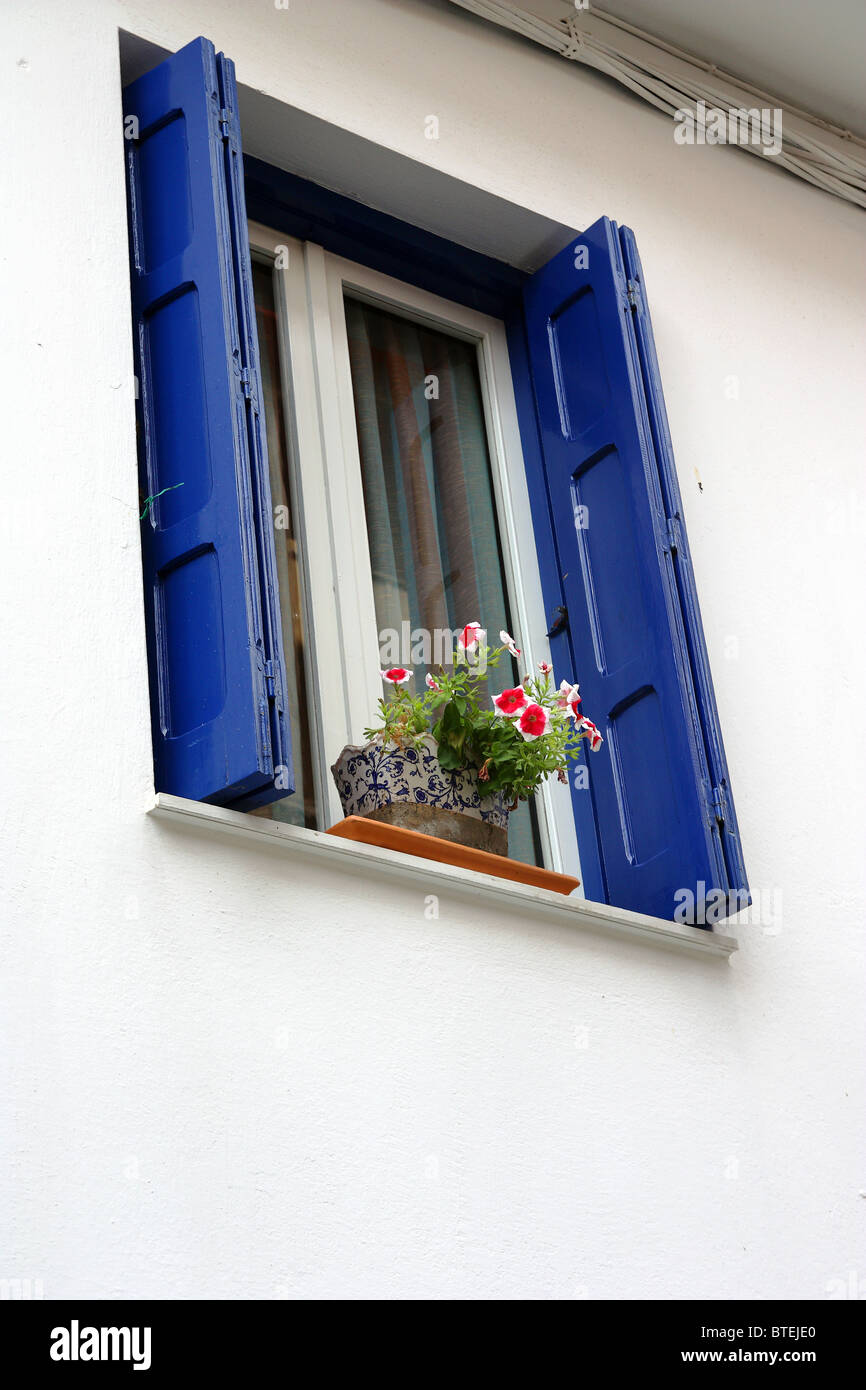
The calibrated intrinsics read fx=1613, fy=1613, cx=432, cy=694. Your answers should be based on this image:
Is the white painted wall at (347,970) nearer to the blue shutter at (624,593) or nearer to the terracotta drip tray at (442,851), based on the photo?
the terracotta drip tray at (442,851)

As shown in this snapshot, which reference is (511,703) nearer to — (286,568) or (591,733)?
(591,733)

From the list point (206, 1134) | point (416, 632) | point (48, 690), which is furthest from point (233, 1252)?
point (416, 632)

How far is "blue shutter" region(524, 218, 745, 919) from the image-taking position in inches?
137

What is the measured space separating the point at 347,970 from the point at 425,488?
149cm

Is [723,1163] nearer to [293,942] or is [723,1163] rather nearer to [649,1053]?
[649,1053]

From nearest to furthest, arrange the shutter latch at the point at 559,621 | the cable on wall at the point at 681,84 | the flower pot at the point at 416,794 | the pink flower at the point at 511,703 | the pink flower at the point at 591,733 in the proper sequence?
1. the flower pot at the point at 416,794
2. the pink flower at the point at 511,703
3. the pink flower at the point at 591,733
4. the shutter latch at the point at 559,621
5. the cable on wall at the point at 681,84

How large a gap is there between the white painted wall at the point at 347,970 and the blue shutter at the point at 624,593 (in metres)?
0.24

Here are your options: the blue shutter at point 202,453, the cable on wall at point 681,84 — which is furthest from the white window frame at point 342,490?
the cable on wall at point 681,84

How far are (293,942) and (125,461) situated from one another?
0.95 metres

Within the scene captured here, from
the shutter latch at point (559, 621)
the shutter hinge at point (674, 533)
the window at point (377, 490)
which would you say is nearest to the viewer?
the window at point (377, 490)

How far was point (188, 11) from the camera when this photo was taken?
3.64 metres

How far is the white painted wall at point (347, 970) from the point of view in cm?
247

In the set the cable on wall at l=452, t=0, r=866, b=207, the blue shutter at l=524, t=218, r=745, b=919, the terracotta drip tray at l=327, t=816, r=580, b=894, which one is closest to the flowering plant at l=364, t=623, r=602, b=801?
the terracotta drip tray at l=327, t=816, r=580, b=894

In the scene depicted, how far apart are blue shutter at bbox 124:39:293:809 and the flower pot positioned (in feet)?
1.19
